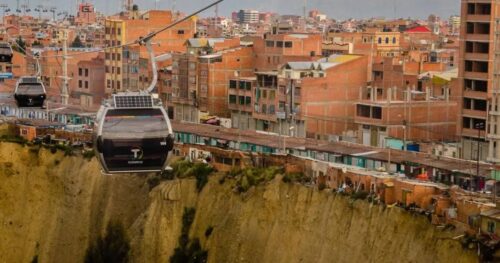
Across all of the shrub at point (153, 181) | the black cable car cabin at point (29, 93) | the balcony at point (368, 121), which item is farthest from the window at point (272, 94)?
the black cable car cabin at point (29, 93)

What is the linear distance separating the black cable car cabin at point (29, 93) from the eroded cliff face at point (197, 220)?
316 inches

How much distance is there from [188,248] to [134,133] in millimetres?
19848

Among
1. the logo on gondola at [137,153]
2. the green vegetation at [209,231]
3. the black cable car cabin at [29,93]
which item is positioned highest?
the black cable car cabin at [29,93]

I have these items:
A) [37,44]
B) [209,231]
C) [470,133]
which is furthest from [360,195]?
[37,44]

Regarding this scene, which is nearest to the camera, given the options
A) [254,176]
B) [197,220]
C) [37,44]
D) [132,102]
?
[132,102]

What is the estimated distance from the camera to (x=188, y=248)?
47125mm

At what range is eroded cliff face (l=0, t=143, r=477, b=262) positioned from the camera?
3750 centimetres

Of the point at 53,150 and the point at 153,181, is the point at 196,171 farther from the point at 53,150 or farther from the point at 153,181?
the point at 53,150

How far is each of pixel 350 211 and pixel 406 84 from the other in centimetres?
2733

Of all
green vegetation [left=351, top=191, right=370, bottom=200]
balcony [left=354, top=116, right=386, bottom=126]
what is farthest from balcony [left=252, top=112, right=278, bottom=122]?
green vegetation [left=351, top=191, right=370, bottom=200]

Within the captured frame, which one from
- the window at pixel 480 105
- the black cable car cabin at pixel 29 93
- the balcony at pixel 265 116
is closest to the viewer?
the black cable car cabin at pixel 29 93

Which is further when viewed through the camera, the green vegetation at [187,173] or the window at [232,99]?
the window at [232,99]

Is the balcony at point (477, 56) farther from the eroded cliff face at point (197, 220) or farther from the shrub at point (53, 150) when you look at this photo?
the shrub at point (53, 150)

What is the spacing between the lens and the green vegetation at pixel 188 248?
151 ft
